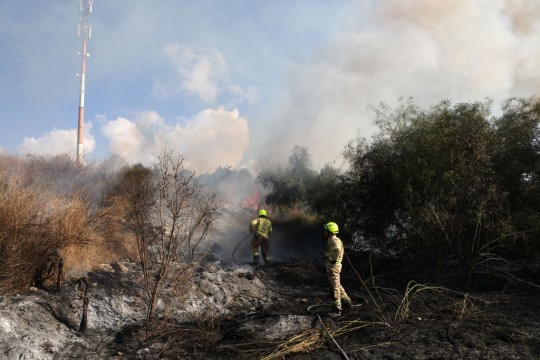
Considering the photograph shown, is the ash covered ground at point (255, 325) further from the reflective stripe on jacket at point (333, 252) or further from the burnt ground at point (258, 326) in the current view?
the reflective stripe on jacket at point (333, 252)

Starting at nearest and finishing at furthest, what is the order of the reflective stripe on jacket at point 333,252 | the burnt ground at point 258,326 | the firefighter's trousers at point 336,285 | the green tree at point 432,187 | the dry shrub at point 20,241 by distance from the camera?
the burnt ground at point 258,326 < the dry shrub at point 20,241 < the firefighter's trousers at point 336,285 < the reflective stripe on jacket at point 333,252 < the green tree at point 432,187

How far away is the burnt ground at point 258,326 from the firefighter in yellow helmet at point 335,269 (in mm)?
277

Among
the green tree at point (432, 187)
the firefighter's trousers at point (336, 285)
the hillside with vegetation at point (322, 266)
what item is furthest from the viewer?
the green tree at point (432, 187)

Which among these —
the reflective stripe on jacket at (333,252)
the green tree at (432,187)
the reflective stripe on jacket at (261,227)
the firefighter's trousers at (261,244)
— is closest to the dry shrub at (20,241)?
the reflective stripe on jacket at (333,252)

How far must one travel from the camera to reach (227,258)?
54.0ft

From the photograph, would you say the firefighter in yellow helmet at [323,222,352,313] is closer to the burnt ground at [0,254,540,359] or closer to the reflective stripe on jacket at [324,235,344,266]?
the reflective stripe on jacket at [324,235,344,266]

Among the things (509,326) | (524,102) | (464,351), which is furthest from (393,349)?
(524,102)

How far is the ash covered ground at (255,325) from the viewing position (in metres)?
6.21

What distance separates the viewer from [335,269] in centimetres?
852

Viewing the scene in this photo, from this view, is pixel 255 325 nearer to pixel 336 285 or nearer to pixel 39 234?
pixel 336 285

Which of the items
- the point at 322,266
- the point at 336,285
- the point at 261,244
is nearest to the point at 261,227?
the point at 261,244

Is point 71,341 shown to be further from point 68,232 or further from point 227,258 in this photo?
point 227,258

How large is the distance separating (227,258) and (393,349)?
1085 centimetres

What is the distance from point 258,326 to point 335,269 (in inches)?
78.5
